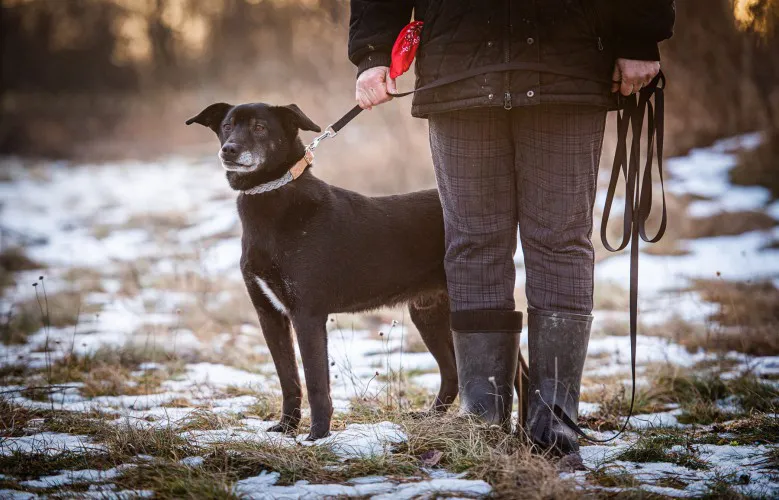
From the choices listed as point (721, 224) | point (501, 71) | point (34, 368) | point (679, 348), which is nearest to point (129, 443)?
point (501, 71)

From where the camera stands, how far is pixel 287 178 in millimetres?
2881

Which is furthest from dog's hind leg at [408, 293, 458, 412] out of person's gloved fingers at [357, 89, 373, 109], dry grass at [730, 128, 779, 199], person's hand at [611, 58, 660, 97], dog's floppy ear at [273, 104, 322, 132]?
dry grass at [730, 128, 779, 199]

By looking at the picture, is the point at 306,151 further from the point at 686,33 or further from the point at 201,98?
the point at 201,98

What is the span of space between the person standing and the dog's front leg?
2.05 feet

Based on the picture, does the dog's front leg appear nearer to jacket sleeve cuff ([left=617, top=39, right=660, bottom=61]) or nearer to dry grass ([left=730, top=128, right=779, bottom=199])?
A: jacket sleeve cuff ([left=617, top=39, right=660, bottom=61])

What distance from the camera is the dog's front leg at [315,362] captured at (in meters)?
2.68

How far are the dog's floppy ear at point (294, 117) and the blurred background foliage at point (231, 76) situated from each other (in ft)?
11.5

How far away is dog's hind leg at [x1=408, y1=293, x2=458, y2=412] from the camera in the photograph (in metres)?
3.32

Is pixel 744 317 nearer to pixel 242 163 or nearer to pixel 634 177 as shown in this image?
pixel 634 177

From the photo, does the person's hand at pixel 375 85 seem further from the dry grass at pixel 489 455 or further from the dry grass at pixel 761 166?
the dry grass at pixel 761 166

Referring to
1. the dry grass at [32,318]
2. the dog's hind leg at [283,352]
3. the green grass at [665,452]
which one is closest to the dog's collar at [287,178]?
the dog's hind leg at [283,352]

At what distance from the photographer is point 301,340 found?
2.72m

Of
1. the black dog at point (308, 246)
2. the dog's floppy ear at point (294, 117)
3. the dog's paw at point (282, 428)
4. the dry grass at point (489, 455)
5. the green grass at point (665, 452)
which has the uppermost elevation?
the dog's floppy ear at point (294, 117)

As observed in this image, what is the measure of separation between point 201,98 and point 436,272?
15.6 meters
